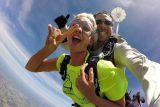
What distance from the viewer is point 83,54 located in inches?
150

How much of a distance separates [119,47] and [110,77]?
2.73 ft

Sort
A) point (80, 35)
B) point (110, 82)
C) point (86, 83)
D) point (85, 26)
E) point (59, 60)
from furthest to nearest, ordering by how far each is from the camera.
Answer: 1. point (59, 60)
2. point (85, 26)
3. point (80, 35)
4. point (110, 82)
5. point (86, 83)

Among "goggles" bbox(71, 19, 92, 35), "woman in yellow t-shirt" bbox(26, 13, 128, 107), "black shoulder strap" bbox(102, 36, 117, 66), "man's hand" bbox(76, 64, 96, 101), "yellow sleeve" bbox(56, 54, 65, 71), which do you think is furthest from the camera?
"yellow sleeve" bbox(56, 54, 65, 71)

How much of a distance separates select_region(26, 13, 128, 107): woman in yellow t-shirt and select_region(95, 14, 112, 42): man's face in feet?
1.73

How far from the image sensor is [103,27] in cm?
454

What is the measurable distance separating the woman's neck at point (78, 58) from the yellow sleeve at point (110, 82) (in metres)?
0.41

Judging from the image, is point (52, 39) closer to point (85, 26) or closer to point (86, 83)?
point (85, 26)

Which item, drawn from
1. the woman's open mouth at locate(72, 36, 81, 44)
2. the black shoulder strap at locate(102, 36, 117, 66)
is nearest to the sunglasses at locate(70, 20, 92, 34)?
the woman's open mouth at locate(72, 36, 81, 44)

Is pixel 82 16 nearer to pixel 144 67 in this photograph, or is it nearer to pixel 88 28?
pixel 88 28

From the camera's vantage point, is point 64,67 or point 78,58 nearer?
point 78,58

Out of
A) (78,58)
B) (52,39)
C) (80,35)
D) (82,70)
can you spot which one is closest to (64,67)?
(78,58)

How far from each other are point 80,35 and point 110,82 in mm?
699

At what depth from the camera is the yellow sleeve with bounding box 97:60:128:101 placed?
338cm

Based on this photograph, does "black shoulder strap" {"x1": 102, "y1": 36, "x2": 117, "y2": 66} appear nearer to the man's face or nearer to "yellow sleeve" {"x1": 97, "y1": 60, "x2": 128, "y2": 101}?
the man's face
